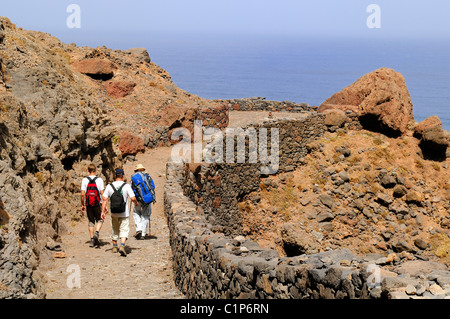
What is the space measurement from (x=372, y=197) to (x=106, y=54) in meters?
20.7

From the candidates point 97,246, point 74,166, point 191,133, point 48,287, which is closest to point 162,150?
point 191,133

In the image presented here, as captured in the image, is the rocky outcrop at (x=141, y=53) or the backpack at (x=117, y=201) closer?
the backpack at (x=117, y=201)

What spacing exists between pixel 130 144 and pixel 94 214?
15.1 metres

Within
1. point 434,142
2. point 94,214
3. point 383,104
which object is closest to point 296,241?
point 434,142

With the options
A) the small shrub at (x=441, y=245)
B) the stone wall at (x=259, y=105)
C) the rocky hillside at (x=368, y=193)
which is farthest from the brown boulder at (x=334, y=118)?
the small shrub at (x=441, y=245)

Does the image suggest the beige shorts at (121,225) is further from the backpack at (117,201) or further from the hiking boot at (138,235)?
the hiking boot at (138,235)

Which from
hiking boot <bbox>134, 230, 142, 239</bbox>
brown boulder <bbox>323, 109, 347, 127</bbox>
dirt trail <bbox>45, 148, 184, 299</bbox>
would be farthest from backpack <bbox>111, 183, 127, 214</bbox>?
brown boulder <bbox>323, 109, 347, 127</bbox>

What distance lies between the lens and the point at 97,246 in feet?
40.1

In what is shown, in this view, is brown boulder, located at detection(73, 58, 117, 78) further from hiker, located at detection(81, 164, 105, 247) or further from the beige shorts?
the beige shorts

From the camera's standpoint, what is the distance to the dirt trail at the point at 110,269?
947 cm

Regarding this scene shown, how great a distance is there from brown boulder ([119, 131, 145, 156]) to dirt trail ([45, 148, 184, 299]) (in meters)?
12.4

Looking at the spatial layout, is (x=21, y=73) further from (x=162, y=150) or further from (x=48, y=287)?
(x=162, y=150)

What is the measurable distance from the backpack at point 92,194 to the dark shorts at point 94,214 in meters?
0.09

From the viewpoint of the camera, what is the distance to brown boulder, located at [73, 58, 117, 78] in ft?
109
